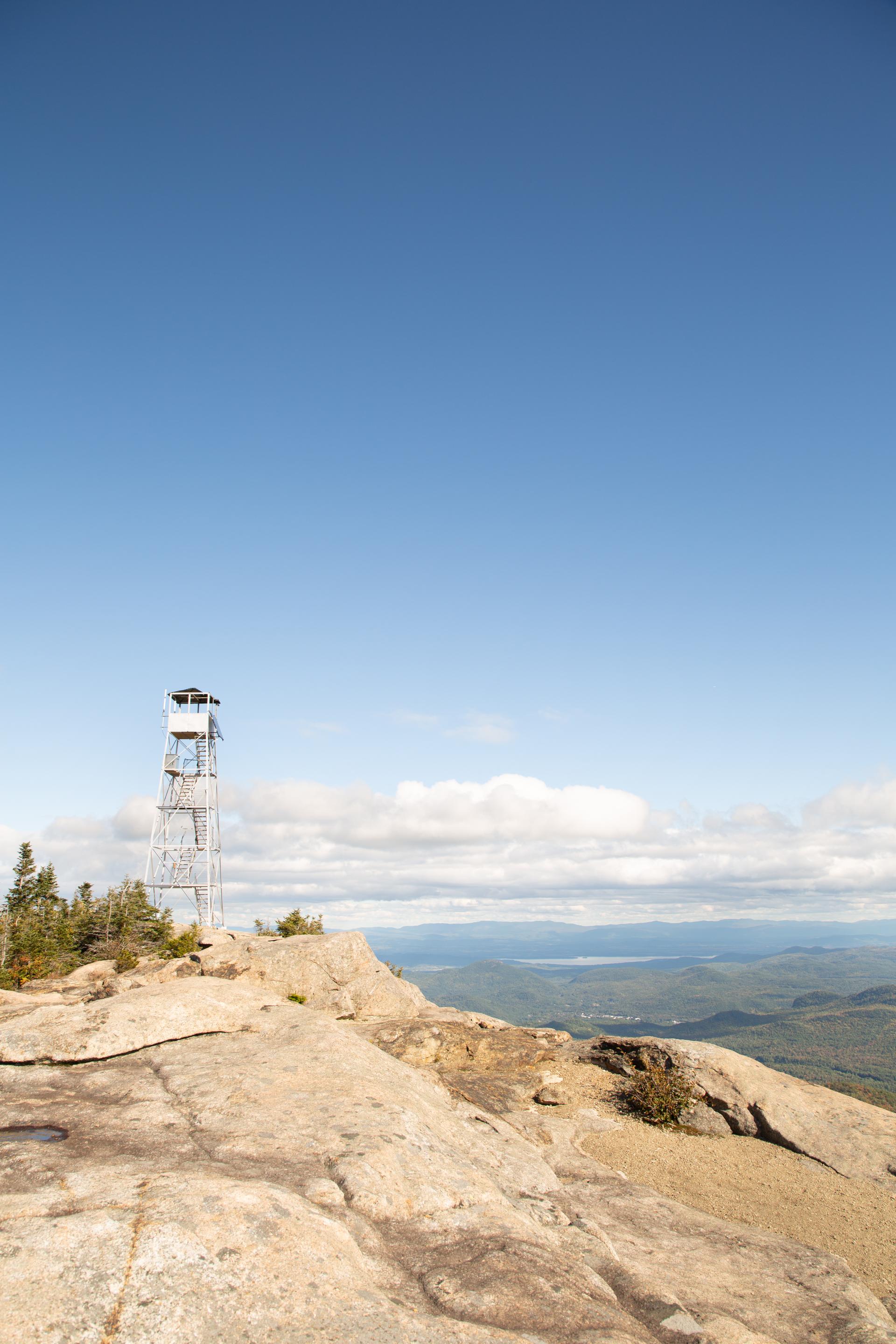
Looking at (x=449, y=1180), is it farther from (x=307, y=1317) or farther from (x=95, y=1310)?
(x=95, y=1310)

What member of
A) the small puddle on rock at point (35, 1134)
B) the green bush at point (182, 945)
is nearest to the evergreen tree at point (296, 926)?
the green bush at point (182, 945)

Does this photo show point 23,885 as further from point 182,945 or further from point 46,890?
point 182,945

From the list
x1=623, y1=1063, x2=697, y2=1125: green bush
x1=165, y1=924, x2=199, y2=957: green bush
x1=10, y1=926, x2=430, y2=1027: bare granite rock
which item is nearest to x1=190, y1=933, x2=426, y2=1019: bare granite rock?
x1=10, y1=926, x2=430, y2=1027: bare granite rock

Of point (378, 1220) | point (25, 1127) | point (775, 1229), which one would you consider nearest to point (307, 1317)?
point (378, 1220)

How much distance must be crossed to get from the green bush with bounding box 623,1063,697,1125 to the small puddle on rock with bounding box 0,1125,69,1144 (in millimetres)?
16168

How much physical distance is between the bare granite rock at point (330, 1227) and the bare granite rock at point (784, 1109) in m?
6.16

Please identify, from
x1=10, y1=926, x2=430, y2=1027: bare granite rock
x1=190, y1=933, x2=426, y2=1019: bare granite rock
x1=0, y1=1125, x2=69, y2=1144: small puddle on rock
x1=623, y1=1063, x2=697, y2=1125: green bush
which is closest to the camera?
x1=0, y1=1125, x2=69, y2=1144: small puddle on rock

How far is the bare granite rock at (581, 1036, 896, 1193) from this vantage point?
18122 mm

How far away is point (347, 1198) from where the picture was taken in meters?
9.74

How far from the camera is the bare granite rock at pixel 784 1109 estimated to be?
18122mm

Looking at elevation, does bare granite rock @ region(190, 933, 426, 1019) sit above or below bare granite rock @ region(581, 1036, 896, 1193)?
above

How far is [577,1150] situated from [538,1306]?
10923 mm

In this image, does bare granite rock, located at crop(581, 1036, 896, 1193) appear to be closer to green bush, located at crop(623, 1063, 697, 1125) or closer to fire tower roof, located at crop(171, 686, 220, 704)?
green bush, located at crop(623, 1063, 697, 1125)

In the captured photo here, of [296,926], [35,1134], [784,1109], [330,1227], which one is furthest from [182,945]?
[330,1227]
